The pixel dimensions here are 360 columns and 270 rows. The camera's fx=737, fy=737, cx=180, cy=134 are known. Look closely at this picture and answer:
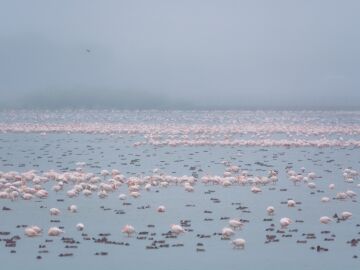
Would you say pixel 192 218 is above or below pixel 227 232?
below

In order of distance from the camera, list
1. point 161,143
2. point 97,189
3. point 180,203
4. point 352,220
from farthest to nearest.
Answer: point 161,143, point 97,189, point 180,203, point 352,220

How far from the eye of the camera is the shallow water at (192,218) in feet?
70.8

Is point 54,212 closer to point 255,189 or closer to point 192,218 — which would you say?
point 192,218

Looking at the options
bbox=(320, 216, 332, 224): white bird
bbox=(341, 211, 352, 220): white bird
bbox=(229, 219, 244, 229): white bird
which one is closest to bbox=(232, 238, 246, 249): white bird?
bbox=(229, 219, 244, 229): white bird

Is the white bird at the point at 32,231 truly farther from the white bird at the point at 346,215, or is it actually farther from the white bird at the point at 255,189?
the white bird at the point at 255,189

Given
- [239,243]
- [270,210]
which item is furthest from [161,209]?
[239,243]

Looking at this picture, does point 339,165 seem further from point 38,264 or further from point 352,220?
point 38,264

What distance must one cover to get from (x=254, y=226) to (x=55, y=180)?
1409 centimetres

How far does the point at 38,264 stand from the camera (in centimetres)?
2108

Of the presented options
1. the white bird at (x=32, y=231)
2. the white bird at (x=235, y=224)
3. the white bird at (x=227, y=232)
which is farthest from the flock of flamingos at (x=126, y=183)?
the white bird at (x=32, y=231)

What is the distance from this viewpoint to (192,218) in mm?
28000

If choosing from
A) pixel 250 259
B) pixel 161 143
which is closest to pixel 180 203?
pixel 250 259

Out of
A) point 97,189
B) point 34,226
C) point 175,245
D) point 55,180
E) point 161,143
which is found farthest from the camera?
point 161,143

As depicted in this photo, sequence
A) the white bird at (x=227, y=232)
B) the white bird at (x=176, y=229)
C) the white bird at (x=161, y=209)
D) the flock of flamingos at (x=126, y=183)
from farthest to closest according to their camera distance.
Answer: the flock of flamingos at (x=126, y=183)
the white bird at (x=161, y=209)
the white bird at (x=176, y=229)
the white bird at (x=227, y=232)
